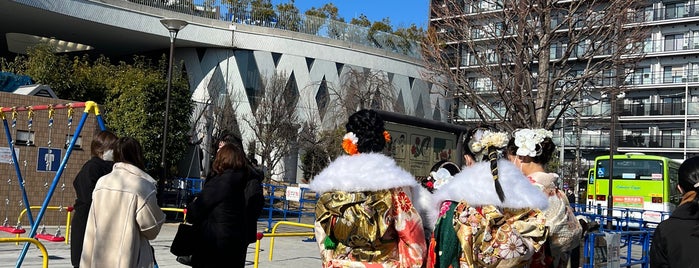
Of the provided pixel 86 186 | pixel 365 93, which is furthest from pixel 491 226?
pixel 365 93

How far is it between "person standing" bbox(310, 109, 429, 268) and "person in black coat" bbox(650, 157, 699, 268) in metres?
1.27

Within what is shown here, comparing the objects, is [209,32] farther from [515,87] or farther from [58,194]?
[515,87]

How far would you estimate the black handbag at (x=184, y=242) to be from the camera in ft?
18.0

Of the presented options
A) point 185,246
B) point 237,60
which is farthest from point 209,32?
point 185,246

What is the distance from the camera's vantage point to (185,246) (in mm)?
5484

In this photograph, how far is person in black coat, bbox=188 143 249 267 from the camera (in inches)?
214

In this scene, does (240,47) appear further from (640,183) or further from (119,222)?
(119,222)

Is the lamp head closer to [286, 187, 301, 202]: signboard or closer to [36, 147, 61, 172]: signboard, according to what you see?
[36, 147, 61, 172]: signboard

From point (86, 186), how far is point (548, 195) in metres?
3.92

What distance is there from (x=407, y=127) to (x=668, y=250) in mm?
5521

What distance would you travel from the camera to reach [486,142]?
14.3 feet

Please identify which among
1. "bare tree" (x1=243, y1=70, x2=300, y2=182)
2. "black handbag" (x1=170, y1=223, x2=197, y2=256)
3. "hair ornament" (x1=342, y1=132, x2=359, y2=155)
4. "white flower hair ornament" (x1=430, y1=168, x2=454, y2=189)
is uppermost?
"bare tree" (x1=243, y1=70, x2=300, y2=182)

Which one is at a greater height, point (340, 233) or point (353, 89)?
point (353, 89)

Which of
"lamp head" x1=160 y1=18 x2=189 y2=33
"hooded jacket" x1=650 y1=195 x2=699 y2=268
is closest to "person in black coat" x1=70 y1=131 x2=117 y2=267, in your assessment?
"hooded jacket" x1=650 y1=195 x2=699 y2=268
